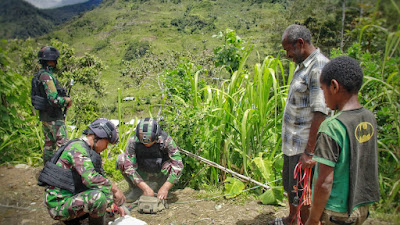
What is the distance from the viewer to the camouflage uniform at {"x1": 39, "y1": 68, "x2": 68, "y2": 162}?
380 cm

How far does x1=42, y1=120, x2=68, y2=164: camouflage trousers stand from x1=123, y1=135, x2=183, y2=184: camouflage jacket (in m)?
1.21

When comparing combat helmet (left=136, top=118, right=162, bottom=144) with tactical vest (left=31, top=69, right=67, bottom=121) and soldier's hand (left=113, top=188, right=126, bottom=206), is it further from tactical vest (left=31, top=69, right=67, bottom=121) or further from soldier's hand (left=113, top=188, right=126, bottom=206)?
tactical vest (left=31, top=69, right=67, bottom=121)

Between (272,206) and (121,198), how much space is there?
158 cm

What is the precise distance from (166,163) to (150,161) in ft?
0.68

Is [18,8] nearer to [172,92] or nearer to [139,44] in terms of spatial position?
[172,92]

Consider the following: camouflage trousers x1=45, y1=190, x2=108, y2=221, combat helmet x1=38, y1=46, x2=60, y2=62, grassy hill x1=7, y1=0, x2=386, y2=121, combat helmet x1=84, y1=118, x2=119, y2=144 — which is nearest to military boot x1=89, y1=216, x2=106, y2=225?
camouflage trousers x1=45, y1=190, x2=108, y2=221

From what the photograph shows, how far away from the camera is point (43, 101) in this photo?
388 centimetres

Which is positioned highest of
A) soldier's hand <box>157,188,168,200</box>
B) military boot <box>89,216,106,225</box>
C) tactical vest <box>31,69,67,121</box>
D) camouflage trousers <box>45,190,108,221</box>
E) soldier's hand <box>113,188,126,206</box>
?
tactical vest <box>31,69,67,121</box>

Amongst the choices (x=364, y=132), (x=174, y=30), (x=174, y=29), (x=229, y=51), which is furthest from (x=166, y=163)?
(x=174, y=30)

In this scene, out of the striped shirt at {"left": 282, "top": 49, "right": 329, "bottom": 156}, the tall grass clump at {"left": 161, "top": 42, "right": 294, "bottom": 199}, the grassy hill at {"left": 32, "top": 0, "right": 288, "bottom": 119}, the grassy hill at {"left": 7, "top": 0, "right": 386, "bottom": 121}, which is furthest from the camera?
the grassy hill at {"left": 32, "top": 0, "right": 288, "bottom": 119}

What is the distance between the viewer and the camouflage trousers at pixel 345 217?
1.53 metres

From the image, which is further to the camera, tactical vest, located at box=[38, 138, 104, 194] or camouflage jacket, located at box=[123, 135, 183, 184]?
camouflage jacket, located at box=[123, 135, 183, 184]

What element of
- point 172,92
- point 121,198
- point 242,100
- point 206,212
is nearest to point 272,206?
point 206,212

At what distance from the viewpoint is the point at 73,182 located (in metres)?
2.49
